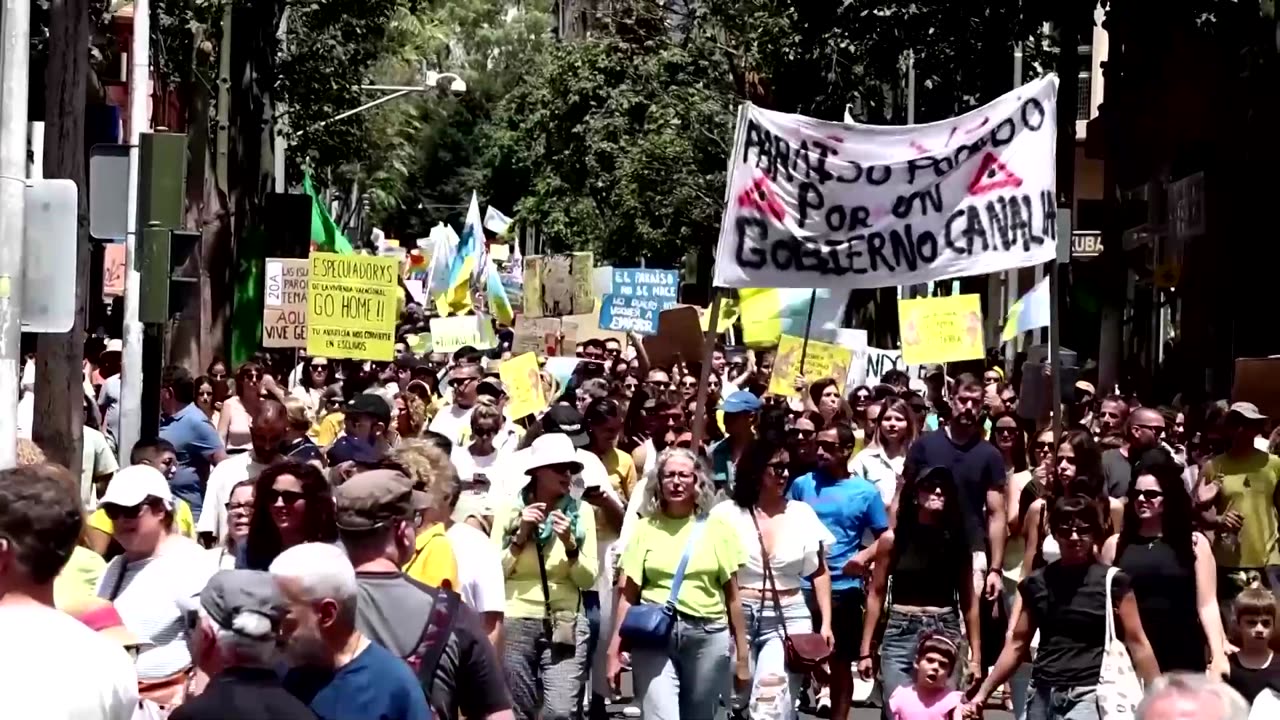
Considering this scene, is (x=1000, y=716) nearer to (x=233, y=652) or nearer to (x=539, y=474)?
(x=539, y=474)

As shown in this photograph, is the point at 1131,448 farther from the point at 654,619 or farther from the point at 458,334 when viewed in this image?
the point at 458,334

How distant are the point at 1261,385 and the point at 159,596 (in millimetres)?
11429

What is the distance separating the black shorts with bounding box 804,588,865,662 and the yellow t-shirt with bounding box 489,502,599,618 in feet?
5.93

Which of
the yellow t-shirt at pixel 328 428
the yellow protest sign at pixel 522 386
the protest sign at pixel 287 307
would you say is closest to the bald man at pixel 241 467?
the yellow t-shirt at pixel 328 428

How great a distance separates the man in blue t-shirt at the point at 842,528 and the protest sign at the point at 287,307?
1162 centimetres

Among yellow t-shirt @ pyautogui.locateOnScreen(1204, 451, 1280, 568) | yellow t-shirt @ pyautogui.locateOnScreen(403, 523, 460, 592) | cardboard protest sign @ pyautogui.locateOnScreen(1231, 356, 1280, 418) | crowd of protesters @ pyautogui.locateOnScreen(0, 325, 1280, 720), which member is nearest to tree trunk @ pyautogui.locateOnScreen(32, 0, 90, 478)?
crowd of protesters @ pyautogui.locateOnScreen(0, 325, 1280, 720)

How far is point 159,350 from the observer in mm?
13914

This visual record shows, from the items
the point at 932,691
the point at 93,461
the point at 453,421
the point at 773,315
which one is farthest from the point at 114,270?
the point at 932,691

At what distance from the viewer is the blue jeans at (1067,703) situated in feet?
28.7

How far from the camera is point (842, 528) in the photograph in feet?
36.3

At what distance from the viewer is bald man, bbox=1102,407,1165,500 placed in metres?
12.7

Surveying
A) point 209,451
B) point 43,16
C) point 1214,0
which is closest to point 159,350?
point 209,451

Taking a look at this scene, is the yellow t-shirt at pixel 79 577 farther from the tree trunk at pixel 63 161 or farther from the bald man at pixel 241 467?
the tree trunk at pixel 63 161

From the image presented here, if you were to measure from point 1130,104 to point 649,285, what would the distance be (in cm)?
823
